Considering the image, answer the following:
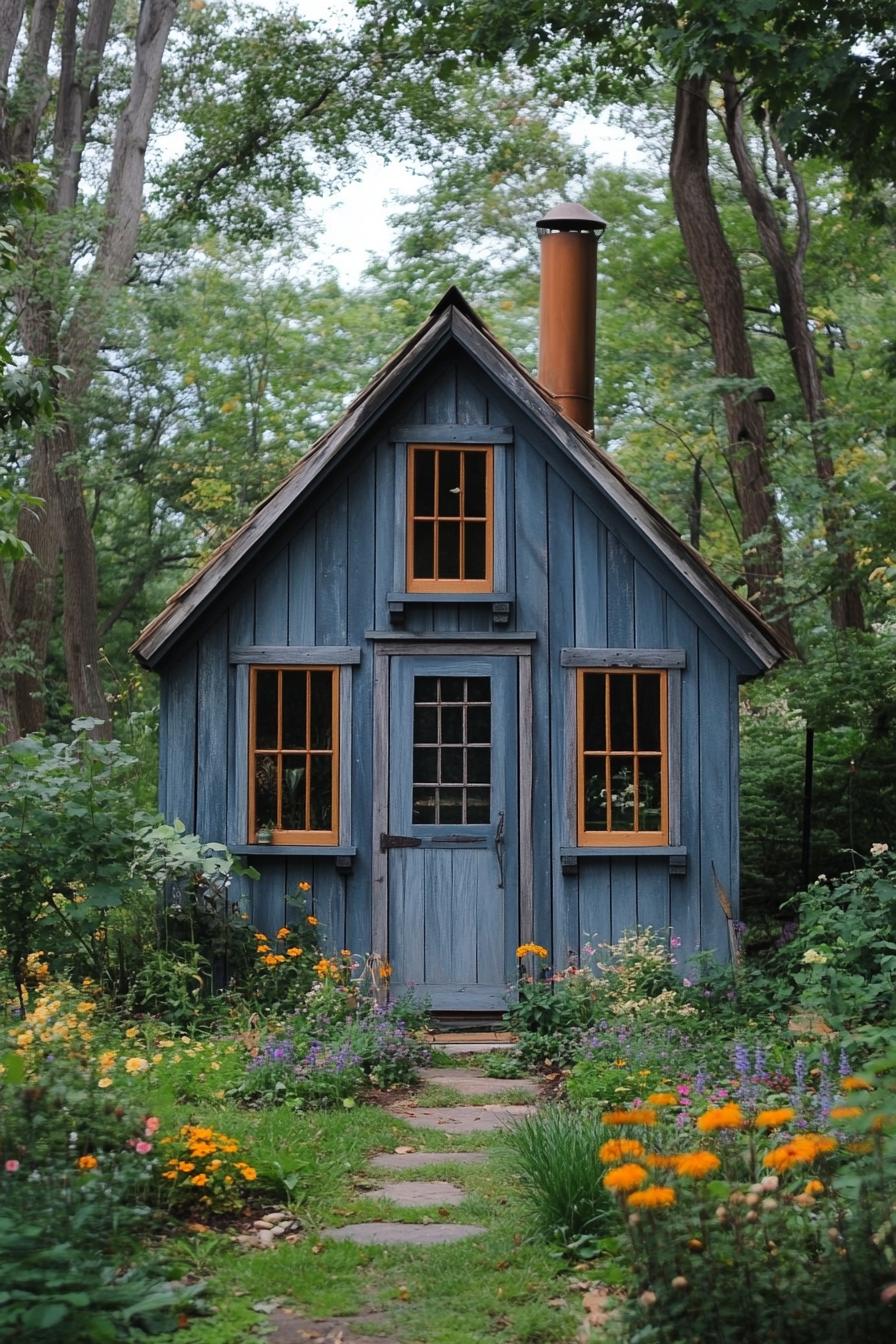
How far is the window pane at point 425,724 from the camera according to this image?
10305mm

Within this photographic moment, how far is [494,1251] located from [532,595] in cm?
570

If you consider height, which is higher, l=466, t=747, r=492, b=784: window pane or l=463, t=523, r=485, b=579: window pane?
l=463, t=523, r=485, b=579: window pane

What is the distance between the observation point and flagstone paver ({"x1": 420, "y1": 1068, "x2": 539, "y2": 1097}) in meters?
8.31

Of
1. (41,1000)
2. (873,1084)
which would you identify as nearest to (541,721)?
(41,1000)

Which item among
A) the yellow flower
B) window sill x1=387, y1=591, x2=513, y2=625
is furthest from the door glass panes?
the yellow flower

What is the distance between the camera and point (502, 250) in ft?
86.7

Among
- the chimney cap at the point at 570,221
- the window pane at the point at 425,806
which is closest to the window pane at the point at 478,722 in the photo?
the window pane at the point at 425,806

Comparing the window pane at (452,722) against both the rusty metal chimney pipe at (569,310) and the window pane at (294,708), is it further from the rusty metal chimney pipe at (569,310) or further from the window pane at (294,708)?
the rusty metal chimney pipe at (569,310)

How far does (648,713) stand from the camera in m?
10.4

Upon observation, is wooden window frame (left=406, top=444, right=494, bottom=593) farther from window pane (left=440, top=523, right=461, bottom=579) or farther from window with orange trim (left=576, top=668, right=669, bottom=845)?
window with orange trim (left=576, top=668, right=669, bottom=845)

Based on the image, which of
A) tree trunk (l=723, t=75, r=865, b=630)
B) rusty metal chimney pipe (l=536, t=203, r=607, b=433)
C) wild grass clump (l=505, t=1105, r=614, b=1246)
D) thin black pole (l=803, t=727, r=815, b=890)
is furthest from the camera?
tree trunk (l=723, t=75, r=865, b=630)

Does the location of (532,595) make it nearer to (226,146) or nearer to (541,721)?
(541,721)

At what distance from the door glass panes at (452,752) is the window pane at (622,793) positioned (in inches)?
33.5

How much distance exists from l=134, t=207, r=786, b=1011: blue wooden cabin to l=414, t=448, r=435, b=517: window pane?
2.0 inches
